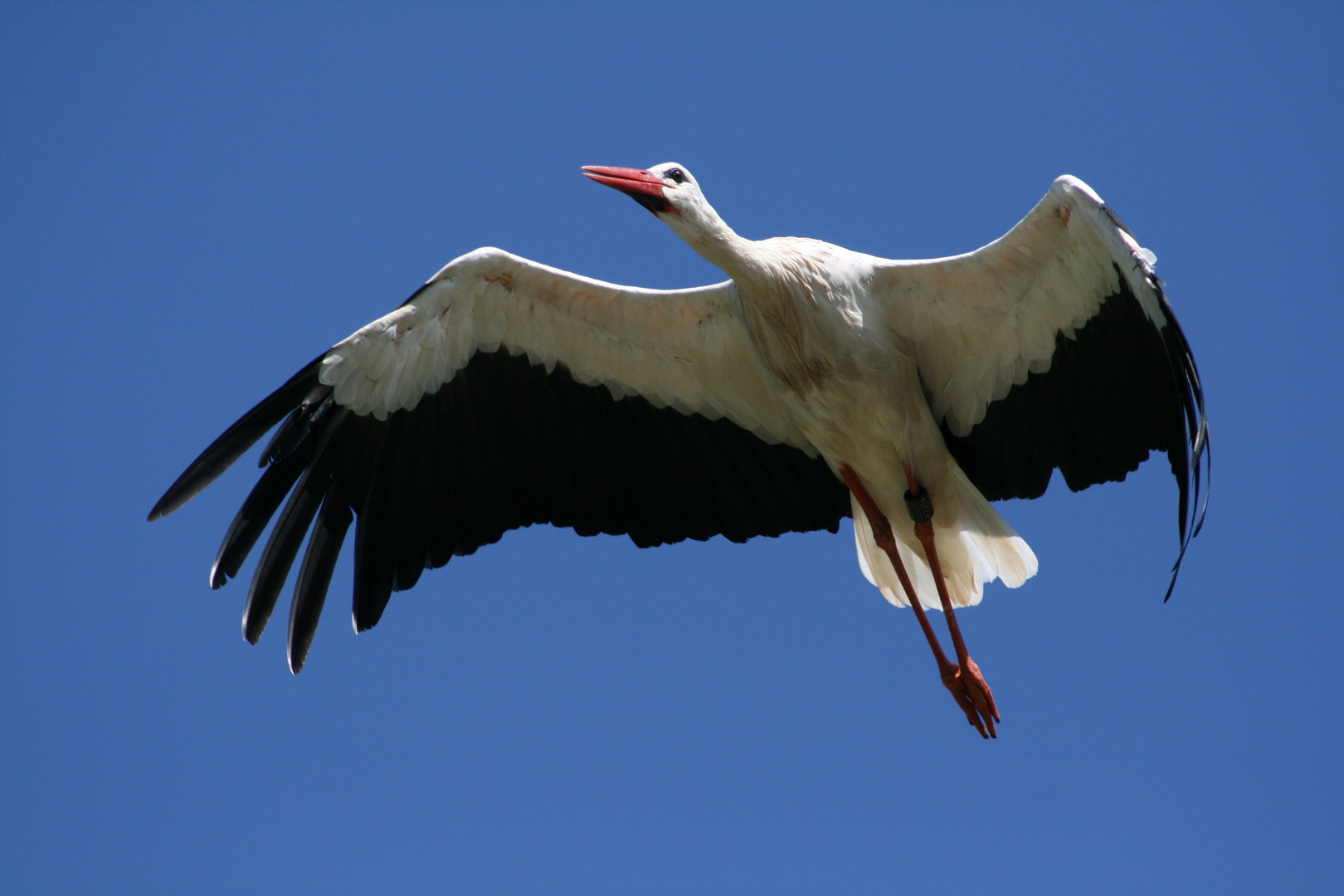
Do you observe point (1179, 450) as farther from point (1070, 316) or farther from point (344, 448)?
point (344, 448)

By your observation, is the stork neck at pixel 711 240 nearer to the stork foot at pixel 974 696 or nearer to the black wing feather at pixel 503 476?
the black wing feather at pixel 503 476

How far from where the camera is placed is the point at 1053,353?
566 cm

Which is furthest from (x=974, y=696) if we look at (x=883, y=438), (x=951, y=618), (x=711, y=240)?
(x=711, y=240)

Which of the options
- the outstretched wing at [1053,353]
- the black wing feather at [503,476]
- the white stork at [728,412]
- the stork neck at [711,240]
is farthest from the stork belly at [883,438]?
the stork neck at [711,240]

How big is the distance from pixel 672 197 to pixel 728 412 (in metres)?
1.34

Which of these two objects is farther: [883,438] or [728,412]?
[728,412]

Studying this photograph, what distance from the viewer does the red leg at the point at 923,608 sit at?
578 cm

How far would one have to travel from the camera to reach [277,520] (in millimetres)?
5809

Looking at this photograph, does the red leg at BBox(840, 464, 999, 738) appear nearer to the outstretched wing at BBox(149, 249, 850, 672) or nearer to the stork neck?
the outstretched wing at BBox(149, 249, 850, 672)

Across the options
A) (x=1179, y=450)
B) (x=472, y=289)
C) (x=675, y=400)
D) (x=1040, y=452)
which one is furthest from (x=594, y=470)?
(x=1179, y=450)

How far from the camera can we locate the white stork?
5383 mm

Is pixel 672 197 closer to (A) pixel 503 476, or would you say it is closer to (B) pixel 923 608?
(A) pixel 503 476

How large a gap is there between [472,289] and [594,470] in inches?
42.3

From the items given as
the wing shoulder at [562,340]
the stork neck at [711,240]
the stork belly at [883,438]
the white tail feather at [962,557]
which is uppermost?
Result: the stork neck at [711,240]
